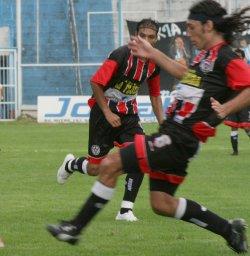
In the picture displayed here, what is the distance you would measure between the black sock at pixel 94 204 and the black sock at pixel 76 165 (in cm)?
373

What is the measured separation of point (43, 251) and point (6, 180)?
19.9 ft

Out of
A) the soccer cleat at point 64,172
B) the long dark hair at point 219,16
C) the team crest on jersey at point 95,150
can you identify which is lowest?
the soccer cleat at point 64,172

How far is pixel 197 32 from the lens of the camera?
797 centimetres

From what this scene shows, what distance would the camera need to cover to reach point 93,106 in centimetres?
1118

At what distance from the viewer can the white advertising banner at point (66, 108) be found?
30.0m

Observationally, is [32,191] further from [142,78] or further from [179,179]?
[179,179]

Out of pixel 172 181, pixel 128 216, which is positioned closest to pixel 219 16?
pixel 172 181

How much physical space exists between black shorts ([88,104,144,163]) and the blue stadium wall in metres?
21.6

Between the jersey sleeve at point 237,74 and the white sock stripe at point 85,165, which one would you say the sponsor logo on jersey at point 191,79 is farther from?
the white sock stripe at point 85,165

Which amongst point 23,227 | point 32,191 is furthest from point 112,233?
point 32,191

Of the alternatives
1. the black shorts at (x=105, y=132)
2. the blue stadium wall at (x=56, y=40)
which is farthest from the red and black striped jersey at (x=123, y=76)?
the blue stadium wall at (x=56, y=40)

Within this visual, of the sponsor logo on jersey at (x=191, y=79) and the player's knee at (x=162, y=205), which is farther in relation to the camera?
the player's knee at (x=162, y=205)

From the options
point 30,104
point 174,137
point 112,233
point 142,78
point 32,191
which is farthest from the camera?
point 30,104

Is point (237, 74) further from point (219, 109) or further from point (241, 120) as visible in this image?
point (241, 120)
